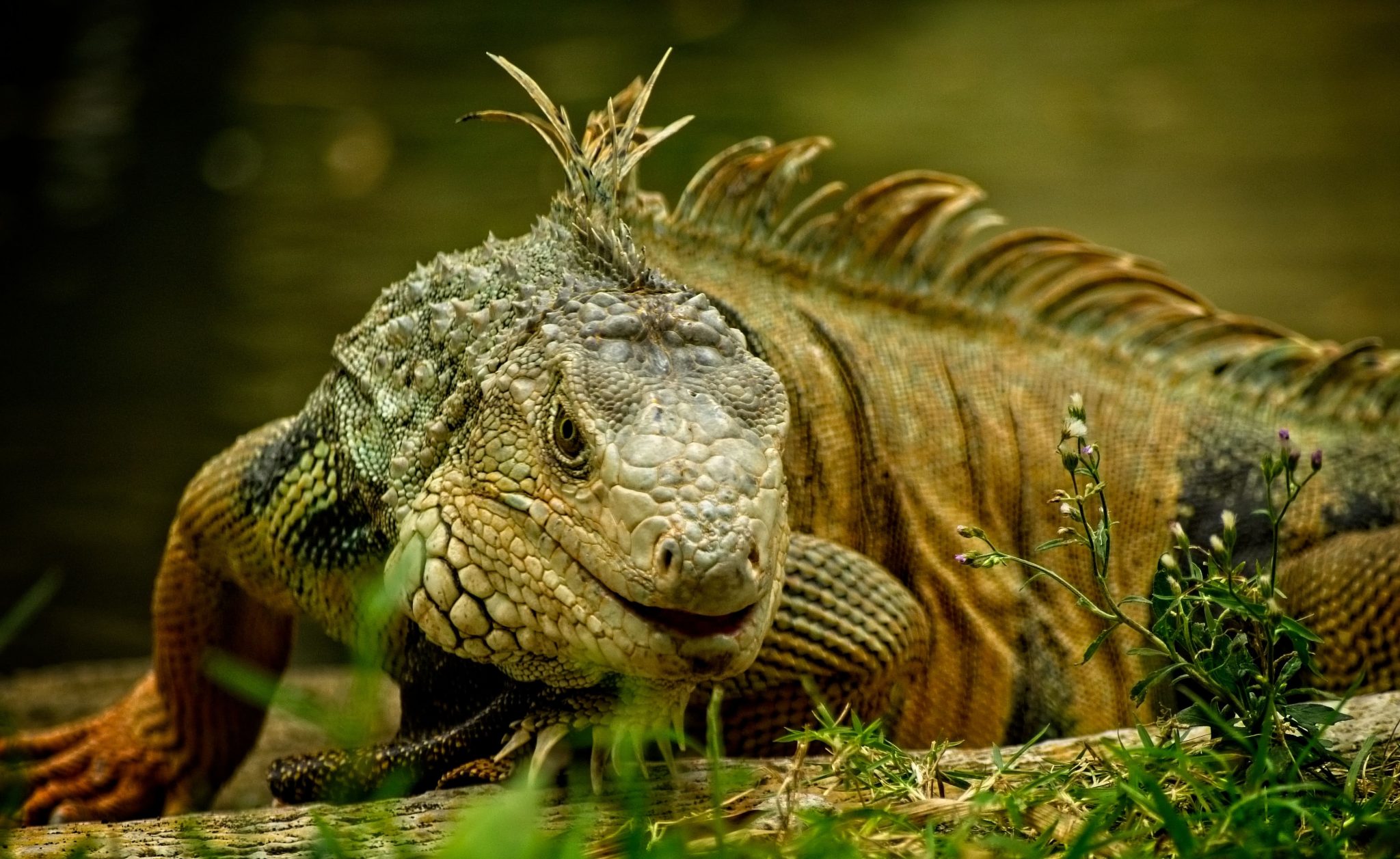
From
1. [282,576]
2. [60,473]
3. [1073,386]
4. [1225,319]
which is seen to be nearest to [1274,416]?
[1225,319]

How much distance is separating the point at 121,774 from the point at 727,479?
292 centimetres

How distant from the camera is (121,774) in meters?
4.70

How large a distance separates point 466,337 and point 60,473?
7866mm

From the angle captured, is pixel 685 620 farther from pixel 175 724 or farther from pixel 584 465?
pixel 175 724

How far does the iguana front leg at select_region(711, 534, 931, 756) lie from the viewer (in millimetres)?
3631

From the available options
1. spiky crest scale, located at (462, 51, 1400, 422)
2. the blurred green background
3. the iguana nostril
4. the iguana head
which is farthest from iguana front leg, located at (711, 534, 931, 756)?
the blurred green background

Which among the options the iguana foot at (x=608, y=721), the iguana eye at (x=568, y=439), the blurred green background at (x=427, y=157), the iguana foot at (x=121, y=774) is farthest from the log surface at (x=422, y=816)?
the blurred green background at (x=427, y=157)

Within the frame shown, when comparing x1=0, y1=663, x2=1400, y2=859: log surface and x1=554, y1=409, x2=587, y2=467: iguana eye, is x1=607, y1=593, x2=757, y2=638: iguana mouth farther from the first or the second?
x1=0, y1=663, x2=1400, y2=859: log surface

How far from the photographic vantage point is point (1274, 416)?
16.1 feet

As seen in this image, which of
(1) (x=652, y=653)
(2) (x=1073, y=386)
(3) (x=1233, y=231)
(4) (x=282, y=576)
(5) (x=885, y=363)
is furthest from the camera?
(3) (x=1233, y=231)

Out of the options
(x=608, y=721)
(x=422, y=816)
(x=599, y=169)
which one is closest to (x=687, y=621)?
(x=608, y=721)

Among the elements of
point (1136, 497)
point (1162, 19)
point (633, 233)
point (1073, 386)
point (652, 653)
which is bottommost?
point (652, 653)

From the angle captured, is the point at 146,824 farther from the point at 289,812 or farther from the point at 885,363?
the point at 885,363

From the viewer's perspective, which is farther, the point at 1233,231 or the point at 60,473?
the point at 1233,231
